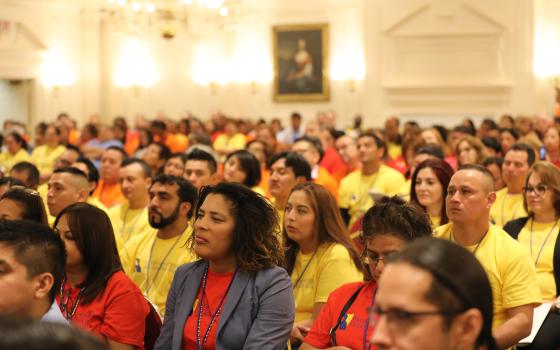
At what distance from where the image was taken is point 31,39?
22016 millimetres

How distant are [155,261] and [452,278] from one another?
164 inches

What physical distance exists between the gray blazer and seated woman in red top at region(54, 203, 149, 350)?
0.68 ft

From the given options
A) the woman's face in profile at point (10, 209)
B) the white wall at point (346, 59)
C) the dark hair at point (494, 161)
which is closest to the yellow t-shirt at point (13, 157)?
the white wall at point (346, 59)

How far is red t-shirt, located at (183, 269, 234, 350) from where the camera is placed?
171 inches

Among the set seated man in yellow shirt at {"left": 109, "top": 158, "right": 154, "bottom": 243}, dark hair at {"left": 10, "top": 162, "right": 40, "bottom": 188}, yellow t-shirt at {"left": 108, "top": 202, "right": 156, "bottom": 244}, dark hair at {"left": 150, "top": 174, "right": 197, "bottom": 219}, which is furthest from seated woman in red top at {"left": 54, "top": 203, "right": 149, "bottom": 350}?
dark hair at {"left": 10, "top": 162, "right": 40, "bottom": 188}

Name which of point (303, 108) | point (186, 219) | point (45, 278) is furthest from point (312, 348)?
point (303, 108)

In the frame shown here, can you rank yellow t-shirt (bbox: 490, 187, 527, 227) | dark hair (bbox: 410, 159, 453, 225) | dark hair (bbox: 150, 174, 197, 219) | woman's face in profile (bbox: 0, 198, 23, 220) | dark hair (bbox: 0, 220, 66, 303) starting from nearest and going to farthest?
dark hair (bbox: 0, 220, 66, 303)
woman's face in profile (bbox: 0, 198, 23, 220)
dark hair (bbox: 150, 174, 197, 219)
dark hair (bbox: 410, 159, 453, 225)
yellow t-shirt (bbox: 490, 187, 527, 227)

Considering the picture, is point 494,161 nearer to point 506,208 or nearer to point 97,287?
point 506,208

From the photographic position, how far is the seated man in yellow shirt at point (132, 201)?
8006 mm

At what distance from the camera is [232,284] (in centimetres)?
442

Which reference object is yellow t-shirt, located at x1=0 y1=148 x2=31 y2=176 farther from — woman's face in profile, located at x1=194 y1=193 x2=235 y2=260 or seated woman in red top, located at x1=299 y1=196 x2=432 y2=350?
seated woman in red top, located at x1=299 y1=196 x2=432 y2=350

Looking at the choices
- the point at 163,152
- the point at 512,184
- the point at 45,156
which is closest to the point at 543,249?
the point at 512,184

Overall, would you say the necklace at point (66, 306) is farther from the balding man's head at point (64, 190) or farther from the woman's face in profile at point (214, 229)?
the balding man's head at point (64, 190)

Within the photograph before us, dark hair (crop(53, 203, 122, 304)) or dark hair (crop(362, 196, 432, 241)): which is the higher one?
dark hair (crop(362, 196, 432, 241))
